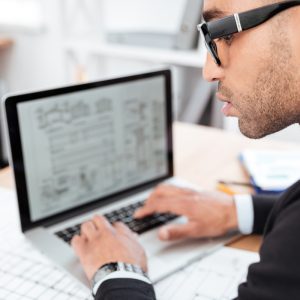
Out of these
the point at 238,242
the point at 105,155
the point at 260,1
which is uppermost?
the point at 260,1

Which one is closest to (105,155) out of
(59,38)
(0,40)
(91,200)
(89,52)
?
(91,200)

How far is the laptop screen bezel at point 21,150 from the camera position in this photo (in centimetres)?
90

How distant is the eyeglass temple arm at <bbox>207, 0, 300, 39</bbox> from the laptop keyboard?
461 millimetres

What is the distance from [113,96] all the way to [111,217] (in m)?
0.27

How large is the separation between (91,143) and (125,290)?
15.5 inches

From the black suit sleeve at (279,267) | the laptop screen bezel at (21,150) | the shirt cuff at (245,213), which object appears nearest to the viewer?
the black suit sleeve at (279,267)

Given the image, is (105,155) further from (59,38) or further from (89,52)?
(59,38)

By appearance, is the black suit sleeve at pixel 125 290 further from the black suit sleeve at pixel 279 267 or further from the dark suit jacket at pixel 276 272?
the black suit sleeve at pixel 279 267

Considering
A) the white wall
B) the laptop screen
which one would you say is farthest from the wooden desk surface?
the white wall

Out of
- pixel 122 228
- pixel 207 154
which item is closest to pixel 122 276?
pixel 122 228

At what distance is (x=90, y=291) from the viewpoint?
81 cm

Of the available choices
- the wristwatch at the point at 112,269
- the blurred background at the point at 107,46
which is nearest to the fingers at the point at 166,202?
the wristwatch at the point at 112,269

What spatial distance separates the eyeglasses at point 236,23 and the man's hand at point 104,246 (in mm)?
376

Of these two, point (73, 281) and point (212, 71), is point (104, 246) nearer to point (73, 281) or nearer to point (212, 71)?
point (73, 281)
